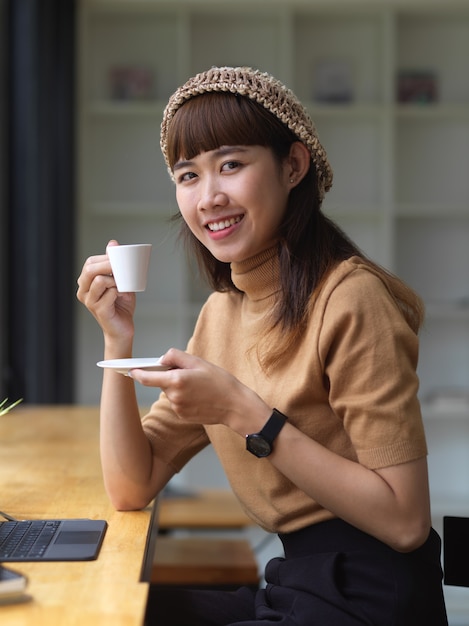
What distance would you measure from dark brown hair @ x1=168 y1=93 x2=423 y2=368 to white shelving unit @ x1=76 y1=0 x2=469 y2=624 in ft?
10.4

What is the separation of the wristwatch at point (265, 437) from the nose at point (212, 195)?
0.36 m

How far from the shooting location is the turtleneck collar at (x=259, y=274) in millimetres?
1466

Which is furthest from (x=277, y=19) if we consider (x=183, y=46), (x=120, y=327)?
(x=120, y=327)

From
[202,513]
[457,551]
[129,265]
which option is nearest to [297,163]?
[129,265]

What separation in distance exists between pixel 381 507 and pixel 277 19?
3892 mm

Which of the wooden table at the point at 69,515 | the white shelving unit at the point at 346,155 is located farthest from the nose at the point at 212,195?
the white shelving unit at the point at 346,155

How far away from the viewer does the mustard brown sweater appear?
1.21 meters

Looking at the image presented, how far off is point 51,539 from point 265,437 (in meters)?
0.32

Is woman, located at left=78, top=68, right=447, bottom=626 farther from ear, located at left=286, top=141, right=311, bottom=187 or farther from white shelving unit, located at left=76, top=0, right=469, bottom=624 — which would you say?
white shelving unit, located at left=76, top=0, right=469, bottom=624

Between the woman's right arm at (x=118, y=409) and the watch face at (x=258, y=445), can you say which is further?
the woman's right arm at (x=118, y=409)

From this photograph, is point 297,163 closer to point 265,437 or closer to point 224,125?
point 224,125

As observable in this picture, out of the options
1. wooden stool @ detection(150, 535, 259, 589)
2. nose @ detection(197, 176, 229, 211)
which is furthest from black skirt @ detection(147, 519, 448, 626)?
wooden stool @ detection(150, 535, 259, 589)

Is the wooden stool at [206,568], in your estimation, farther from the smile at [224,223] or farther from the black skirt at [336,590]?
the smile at [224,223]

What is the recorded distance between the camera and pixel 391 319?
4.12 feet
